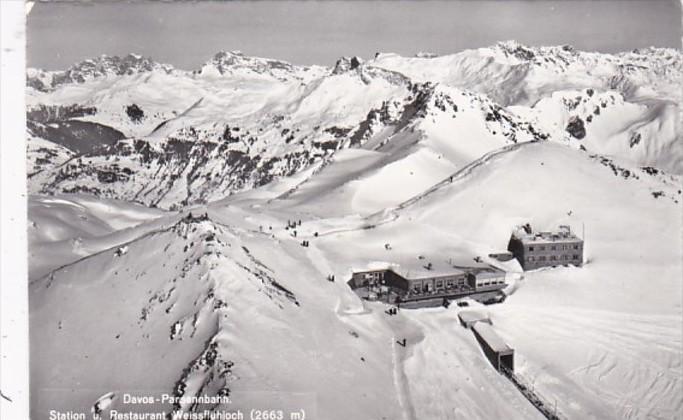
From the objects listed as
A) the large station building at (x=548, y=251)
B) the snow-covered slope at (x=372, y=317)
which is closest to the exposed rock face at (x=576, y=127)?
the snow-covered slope at (x=372, y=317)

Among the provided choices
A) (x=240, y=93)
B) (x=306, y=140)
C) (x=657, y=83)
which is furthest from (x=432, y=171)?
(x=657, y=83)

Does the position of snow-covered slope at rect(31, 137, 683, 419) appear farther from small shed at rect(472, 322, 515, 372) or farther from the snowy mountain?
small shed at rect(472, 322, 515, 372)

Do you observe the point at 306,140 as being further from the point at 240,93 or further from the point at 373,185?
the point at 373,185

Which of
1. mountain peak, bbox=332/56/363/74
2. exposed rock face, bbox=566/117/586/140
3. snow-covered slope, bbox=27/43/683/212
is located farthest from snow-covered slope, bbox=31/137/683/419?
mountain peak, bbox=332/56/363/74

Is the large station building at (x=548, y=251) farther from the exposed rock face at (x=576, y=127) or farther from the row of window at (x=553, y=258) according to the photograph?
the exposed rock face at (x=576, y=127)

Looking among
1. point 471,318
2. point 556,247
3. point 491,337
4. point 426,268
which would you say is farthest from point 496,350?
point 556,247

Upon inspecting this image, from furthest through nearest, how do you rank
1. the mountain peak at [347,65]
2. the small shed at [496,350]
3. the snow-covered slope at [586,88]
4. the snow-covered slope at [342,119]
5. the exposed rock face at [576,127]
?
the mountain peak at [347,65] → the exposed rock face at [576,127] → the snow-covered slope at [586,88] → the snow-covered slope at [342,119] → the small shed at [496,350]
